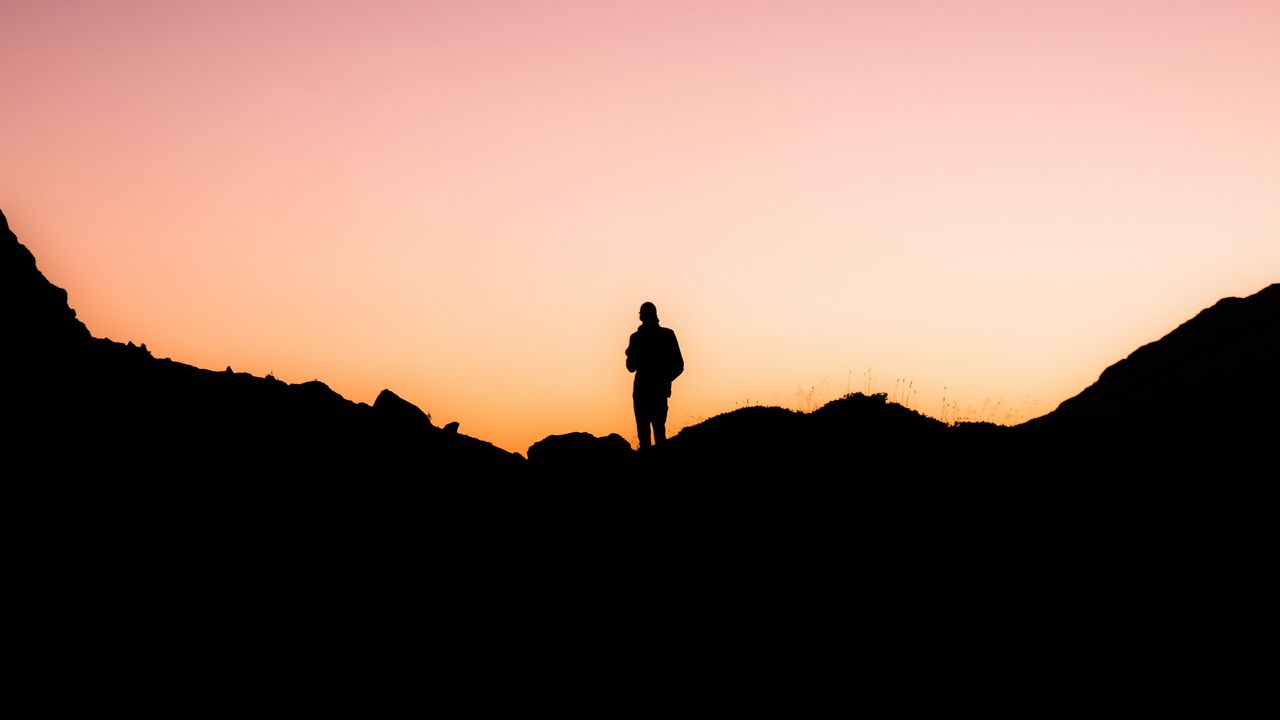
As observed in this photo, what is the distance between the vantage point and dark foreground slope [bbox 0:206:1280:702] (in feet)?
29.7

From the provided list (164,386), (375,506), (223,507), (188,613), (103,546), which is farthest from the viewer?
(164,386)

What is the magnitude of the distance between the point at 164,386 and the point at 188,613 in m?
5.92

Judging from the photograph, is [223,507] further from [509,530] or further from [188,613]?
[509,530]

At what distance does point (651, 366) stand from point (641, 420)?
39.4 inches

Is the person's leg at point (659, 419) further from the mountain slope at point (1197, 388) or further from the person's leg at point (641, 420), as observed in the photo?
the mountain slope at point (1197, 388)

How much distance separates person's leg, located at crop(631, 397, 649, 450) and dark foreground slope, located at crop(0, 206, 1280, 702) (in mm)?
858

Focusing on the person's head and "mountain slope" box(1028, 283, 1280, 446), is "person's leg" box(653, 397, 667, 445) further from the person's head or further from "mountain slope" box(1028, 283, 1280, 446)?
"mountain slope" box(1028, 283, 1280, 446)

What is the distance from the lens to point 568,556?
11562 mm

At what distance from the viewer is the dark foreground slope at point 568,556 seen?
905 centimetres

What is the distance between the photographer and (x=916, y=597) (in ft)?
34.9

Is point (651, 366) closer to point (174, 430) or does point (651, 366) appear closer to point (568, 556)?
point (568, 556)

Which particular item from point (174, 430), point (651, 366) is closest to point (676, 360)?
point (651, 366)

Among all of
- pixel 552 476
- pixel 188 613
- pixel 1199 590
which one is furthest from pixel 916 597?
pixel 188 613

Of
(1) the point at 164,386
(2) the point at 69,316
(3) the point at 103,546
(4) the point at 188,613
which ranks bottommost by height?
(4) the point at 188,613
